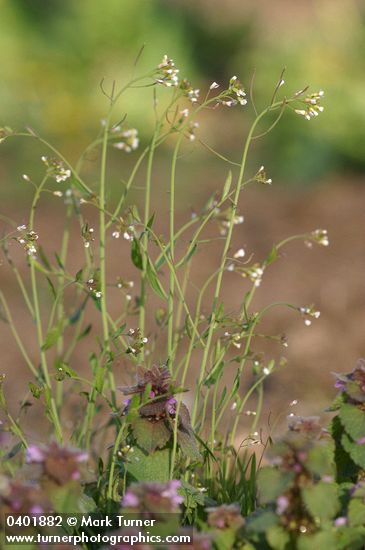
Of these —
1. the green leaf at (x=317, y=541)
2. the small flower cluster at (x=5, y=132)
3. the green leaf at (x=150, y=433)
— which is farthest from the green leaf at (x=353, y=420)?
the small flower cluster at (x=5, y=132)

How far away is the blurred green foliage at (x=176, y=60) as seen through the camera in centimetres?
536

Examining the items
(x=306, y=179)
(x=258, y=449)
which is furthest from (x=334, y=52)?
(x=258, y=449)

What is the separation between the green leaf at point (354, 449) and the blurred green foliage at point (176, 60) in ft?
Result: 11.8

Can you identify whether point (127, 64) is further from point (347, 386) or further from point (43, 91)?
point (347, 386)

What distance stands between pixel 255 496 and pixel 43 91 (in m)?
4.61

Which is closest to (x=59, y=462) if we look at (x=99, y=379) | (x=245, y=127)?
(x=99, y=379)

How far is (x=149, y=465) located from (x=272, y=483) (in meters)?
0.36

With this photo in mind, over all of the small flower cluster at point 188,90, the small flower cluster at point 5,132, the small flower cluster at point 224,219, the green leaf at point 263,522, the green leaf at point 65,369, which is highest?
the small flower cluster at point 188,90

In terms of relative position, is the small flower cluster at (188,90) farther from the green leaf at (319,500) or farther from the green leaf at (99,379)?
the green leaf at (319,500)

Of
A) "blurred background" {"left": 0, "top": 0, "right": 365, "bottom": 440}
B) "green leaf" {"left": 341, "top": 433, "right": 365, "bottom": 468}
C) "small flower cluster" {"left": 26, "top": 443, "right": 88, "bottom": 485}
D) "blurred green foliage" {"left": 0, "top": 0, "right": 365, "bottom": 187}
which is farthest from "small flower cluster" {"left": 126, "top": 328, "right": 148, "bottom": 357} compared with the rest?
"blurred green foliage" {"left": 0, "top": 0, "right": 365, "bottom": 187}

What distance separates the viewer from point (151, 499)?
1.54 meters

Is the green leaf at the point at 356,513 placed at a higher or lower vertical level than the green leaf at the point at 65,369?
lower

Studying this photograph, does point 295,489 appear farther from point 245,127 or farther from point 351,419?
point 245,127

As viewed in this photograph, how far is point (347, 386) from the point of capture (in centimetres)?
180
